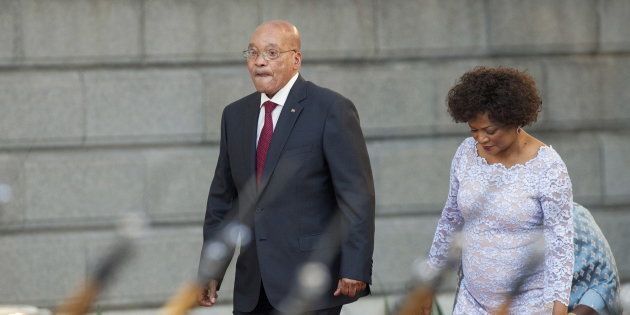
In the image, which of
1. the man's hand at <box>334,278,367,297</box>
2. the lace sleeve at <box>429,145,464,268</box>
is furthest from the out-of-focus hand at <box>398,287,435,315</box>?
the man's hand at <box>334,278,367,297</box>

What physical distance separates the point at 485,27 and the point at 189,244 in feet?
6.87

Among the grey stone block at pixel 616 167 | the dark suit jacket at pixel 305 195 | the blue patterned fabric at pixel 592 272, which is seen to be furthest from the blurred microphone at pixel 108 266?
the grey stone block at pixel 616 167

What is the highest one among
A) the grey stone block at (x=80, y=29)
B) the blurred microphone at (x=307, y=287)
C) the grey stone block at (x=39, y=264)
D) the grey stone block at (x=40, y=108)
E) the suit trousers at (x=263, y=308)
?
the grey stone block at (x=80, y=29)

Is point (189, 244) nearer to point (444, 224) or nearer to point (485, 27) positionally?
point (485, 27)

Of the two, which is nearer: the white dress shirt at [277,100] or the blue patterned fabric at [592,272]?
the blue patterned fabric at [592,272]

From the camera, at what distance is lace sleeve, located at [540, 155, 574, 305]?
12.6ft

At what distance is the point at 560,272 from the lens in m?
3.83

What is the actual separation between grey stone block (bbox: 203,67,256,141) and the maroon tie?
2575 mm

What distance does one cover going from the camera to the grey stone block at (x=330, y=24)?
24.1 feet

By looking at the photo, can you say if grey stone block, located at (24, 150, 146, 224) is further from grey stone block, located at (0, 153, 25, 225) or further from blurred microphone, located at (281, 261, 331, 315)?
blurred microphone, located at (281, 261, 331, 315)

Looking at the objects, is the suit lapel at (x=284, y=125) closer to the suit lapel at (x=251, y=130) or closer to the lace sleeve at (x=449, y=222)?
the suit lapel at (x=251, y=130)

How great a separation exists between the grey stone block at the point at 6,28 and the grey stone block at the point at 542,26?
2.67 meters

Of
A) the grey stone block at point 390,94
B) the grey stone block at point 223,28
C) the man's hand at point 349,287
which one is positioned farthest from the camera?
the grey stone block at point 390,94

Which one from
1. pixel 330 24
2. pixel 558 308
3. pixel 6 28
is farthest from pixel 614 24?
pixel 558 308
